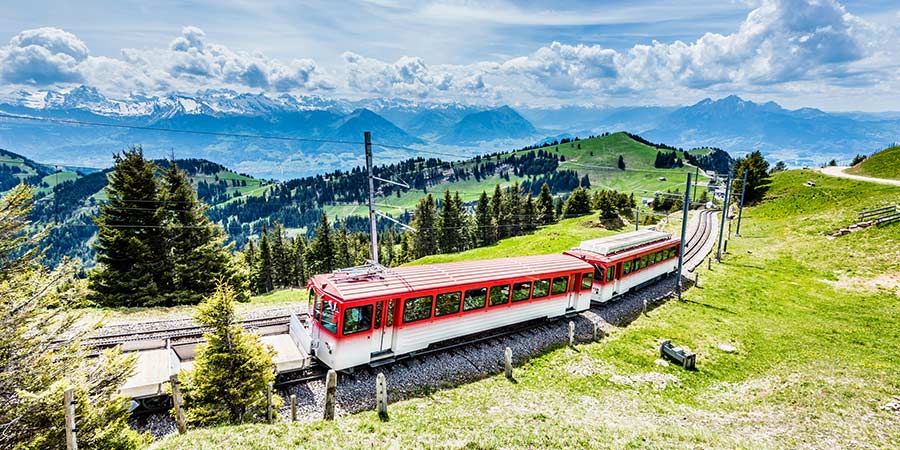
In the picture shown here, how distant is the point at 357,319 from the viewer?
15.3m

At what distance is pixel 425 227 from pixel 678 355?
65196 millimetres

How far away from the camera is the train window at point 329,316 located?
49.6 feet

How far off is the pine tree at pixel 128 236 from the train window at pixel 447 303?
74.1ft

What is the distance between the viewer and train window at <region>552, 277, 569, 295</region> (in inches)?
876

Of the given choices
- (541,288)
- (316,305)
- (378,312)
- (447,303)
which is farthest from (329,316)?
(541,288)

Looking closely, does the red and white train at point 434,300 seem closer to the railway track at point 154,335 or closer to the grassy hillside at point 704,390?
the grassy hillside at point 704,390

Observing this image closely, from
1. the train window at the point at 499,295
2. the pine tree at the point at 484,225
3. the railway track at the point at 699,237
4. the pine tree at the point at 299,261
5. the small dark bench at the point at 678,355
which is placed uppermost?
the train window at the point at 499,295

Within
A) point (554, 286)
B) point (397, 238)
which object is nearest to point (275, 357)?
point (554, 286)

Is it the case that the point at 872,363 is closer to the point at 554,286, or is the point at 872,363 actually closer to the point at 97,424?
the point at 554,286

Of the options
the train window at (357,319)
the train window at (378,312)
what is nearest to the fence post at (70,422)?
the train window at (357,319)

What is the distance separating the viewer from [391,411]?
1328 cm

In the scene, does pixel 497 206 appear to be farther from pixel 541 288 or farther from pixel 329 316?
pixel 329 316

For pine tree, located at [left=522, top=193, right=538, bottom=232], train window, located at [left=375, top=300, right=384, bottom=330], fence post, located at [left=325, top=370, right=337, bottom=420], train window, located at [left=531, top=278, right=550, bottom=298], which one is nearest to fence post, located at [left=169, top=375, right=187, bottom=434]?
fence post, located at [left=325, top=370, right=337, bottom=420]

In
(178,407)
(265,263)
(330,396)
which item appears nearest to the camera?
(178,407)
